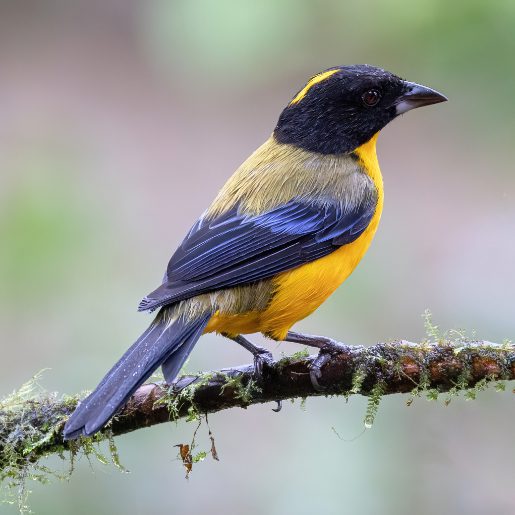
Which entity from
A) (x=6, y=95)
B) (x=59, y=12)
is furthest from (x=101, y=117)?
(x=59, y=12)

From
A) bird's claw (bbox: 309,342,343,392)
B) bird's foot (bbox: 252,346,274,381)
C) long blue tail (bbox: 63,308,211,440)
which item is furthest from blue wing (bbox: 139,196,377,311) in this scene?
bird's claw (bbox: 309,342,343,392)

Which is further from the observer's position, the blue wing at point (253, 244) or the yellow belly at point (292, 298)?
the yellow belly at point (292, 298)

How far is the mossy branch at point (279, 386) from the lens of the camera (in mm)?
3814

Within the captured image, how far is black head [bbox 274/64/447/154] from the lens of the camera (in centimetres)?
517

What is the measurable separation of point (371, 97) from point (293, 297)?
129 cm

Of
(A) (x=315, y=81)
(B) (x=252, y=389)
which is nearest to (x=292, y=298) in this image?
(B) (x=252, y=389)

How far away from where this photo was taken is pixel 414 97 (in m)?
5.23

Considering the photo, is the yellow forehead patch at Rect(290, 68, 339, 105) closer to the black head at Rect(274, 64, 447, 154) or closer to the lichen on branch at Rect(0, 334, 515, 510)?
the black head at Rect(274, 64, 447, 154)

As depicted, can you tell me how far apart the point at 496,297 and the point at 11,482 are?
2.47m

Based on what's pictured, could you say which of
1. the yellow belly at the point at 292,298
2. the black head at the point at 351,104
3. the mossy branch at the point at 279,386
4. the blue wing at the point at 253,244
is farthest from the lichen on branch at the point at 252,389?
the black head at the point at 351,104

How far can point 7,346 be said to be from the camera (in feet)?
21.1

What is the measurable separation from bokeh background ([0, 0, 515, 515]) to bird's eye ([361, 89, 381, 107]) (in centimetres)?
20

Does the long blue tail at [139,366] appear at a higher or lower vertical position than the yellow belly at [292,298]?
lower

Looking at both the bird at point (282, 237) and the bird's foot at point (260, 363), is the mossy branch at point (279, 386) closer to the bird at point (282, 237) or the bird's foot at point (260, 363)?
the bird's foot at point (260, 363)
